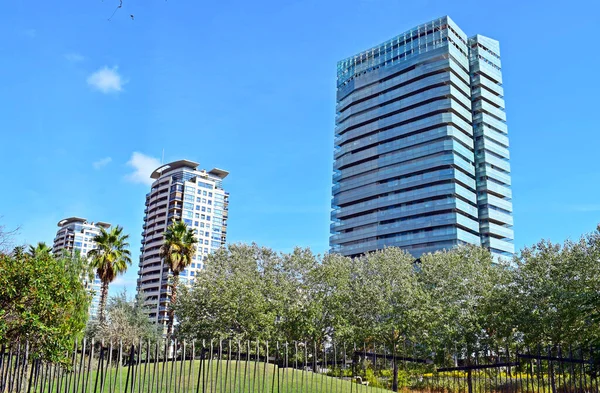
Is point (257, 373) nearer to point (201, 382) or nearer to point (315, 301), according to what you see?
point (201, 382)

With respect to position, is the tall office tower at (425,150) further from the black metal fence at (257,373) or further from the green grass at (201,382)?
the green grass at (201,382)

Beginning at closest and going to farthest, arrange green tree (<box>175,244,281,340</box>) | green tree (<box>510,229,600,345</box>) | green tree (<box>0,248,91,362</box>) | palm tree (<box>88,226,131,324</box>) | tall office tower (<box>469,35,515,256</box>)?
green tree (<box>0,248,91,362</box>), green tree (<box>510,229,600,345</box>), green tree (<box>175,244,281,340</box>), palm tree (<box>88,226,131,324</box>), tall office tower (<box>469,35,515,256</box>)

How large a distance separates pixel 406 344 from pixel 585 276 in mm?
10704

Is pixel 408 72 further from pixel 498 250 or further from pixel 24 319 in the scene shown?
pixel 24 319

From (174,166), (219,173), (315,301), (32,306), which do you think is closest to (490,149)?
(219,173)

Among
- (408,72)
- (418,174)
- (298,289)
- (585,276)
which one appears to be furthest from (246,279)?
(408,72)

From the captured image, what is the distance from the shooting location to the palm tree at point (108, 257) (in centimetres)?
3950

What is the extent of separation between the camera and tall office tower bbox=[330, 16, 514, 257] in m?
90.4

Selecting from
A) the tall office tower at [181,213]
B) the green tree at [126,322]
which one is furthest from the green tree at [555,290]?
the tall office tower at [181,213]

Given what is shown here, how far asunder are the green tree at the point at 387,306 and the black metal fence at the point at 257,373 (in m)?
0.94

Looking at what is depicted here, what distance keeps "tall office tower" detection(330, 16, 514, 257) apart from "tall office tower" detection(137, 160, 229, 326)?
106 ft

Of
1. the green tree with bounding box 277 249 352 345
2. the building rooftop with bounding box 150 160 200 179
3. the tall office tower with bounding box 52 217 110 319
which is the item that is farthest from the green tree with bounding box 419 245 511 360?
the tall office tower with bounding box 52 217 110 319

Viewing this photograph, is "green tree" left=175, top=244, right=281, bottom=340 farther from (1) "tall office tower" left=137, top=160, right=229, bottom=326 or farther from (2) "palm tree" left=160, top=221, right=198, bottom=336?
(1) "tall office tower" left=137, top=160, right=229, bottom=326

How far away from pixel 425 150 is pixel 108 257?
66.5 meters
